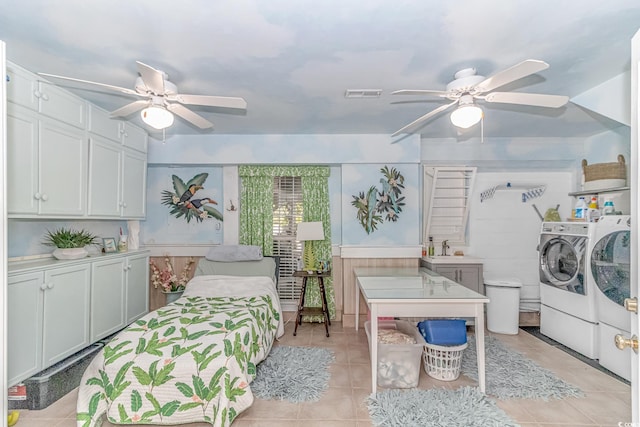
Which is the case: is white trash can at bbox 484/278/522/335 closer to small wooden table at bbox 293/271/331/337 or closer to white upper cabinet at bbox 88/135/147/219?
small wooden table at bbox 293/271/331/337

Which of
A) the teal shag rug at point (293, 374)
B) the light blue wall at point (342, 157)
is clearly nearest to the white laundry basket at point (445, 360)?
the teal shag rug at point (293, 374)

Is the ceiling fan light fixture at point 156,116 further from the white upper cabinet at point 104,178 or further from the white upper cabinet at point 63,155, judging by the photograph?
the white upper cabinet at point 104,178

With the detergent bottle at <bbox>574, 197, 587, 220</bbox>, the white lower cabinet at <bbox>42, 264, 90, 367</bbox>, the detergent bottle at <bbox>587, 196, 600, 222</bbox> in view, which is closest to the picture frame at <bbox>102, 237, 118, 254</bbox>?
the white lower cabinet at <bbox>42, 264, 90, 367</bbox>

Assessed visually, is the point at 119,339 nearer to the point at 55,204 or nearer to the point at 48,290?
the point at 48,290

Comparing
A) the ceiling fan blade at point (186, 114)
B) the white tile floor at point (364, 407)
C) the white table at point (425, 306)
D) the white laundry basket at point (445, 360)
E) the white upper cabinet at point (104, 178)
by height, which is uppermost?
the ceiling fan blade at point (186, 114)

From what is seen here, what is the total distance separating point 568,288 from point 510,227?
137 cm

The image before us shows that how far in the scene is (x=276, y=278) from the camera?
4.28 m

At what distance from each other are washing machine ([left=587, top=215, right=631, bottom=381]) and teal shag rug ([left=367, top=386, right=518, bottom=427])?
135 cm

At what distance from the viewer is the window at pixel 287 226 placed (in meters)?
4.63

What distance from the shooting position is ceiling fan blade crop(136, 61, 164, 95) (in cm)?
189

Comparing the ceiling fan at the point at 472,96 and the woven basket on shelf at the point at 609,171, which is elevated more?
the ceiling fan at the point at 472,96

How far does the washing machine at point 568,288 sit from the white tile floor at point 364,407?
308mm

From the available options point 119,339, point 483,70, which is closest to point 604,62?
point 483,70

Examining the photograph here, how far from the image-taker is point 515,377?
2895 millimetres
